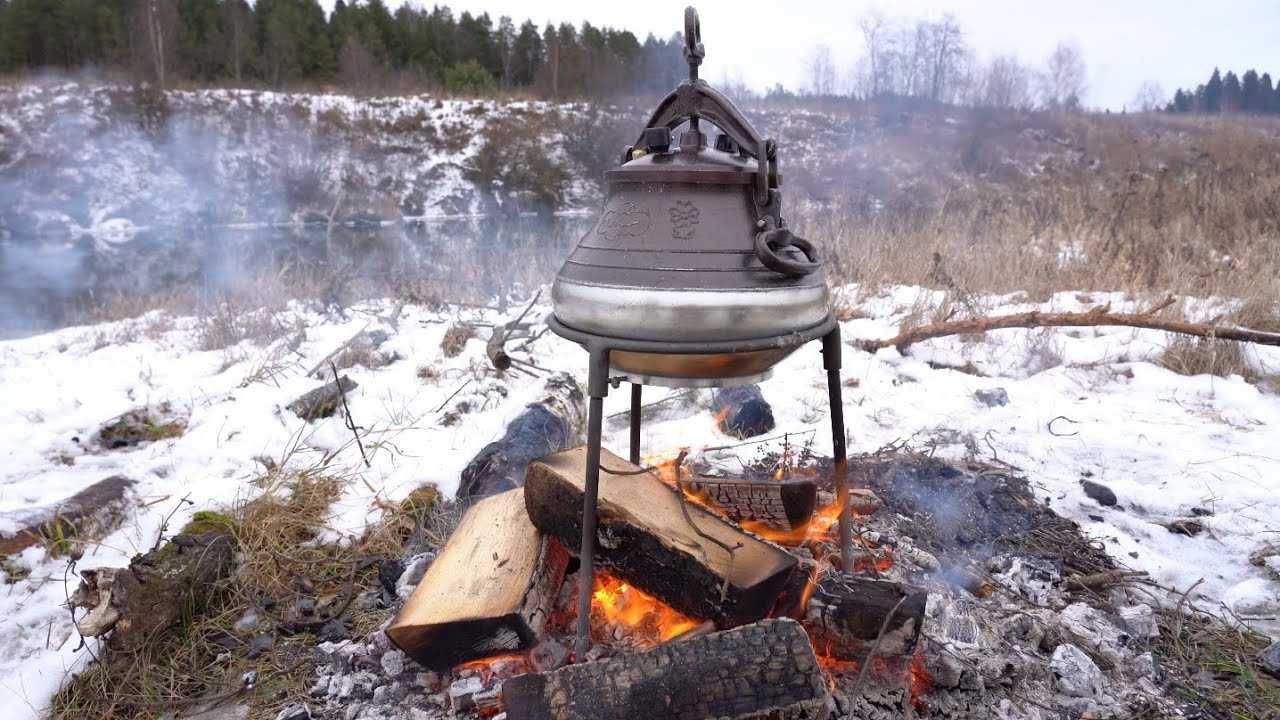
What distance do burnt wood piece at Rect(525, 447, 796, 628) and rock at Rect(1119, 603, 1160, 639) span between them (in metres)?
1.13

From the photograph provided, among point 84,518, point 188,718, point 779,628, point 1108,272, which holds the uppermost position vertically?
point 1108,272

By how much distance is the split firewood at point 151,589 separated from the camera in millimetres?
2145

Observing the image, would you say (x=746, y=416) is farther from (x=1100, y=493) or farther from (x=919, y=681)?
(x=919, y=681)

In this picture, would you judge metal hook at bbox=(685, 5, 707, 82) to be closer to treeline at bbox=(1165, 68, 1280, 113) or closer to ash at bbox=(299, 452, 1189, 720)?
ash at bbox=(299, 452, 1189, 720)

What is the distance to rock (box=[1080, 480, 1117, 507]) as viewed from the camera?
9.69ft

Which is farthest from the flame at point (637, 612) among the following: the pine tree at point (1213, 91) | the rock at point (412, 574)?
the pine tree at point (1213, 91)

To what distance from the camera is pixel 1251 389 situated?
379cm

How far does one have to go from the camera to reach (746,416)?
12.3ft

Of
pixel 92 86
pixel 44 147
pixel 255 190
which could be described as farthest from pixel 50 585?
pixel 92 86

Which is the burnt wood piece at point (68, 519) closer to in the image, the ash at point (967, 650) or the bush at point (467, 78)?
the ash at point (967, 650)

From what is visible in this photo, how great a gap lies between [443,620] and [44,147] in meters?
31.3

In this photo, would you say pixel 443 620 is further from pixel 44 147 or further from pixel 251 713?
pixel 44 147

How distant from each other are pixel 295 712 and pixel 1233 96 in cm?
6116

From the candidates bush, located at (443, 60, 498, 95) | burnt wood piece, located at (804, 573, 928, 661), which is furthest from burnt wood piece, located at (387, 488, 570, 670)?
bush, located at (443, 60, 498, 95)
